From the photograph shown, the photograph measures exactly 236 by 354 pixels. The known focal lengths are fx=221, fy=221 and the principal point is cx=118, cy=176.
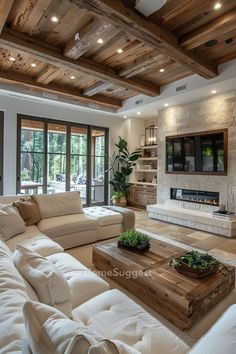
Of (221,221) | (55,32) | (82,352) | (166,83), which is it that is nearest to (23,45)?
(55,32)

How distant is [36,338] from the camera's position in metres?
0.70

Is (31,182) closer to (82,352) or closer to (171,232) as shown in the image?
(171,232)

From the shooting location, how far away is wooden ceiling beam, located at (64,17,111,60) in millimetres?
2840

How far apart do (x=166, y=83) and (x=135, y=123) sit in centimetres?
253

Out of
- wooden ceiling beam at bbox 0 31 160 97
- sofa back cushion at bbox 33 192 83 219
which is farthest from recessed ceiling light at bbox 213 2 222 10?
sofa back cushion at bbox 33 192 83 219

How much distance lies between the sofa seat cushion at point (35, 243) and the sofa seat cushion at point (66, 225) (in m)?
0.19

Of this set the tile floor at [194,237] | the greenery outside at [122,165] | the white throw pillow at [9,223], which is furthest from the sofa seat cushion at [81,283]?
the greenery outside at [122,165]

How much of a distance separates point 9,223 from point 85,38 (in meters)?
2.71

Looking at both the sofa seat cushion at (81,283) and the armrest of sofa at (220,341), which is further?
the sofa seat cushion at (81,283)

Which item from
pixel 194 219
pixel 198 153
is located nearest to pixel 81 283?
pixel 194 219

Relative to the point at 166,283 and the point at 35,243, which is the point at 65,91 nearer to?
the point at 35,243

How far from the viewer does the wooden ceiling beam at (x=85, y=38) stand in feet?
9.32

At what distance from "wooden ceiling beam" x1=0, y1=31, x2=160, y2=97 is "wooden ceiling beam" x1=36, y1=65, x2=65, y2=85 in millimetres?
386

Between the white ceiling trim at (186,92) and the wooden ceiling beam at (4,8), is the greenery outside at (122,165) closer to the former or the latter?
the white ceiling trim at (186,92)
